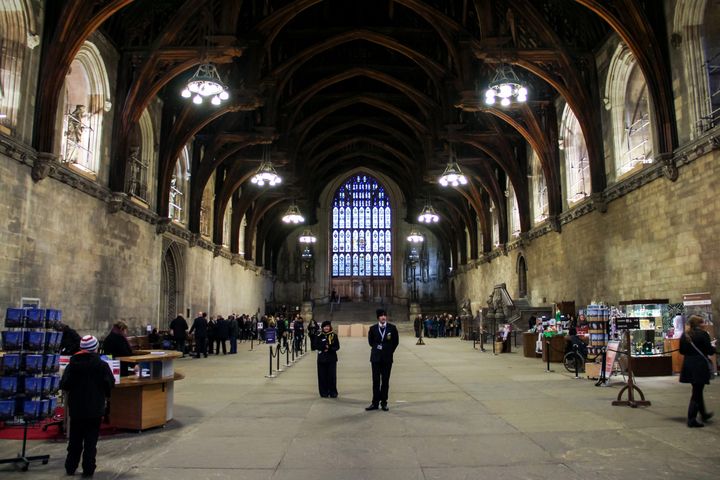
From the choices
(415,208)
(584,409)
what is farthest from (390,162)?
(584,409)

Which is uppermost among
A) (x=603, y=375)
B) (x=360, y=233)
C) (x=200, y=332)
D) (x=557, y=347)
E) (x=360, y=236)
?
(x=360, y=233)

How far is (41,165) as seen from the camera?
13.0 metres

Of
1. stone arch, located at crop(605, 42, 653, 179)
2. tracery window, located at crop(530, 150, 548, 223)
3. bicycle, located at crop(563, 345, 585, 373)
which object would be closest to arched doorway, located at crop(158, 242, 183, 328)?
tracery window, located at crop(530, 150, 548, 223)

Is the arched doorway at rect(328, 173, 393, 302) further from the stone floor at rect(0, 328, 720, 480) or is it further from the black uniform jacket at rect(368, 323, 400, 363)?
the black uniform jacket at rect(368, 323, 400, 363)

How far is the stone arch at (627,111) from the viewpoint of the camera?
16.5m

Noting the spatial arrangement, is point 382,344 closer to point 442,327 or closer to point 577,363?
point 577,363

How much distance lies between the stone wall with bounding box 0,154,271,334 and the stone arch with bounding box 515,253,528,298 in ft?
51.8

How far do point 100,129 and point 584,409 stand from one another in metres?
15.1

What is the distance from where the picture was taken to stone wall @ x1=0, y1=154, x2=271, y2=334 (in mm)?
12156

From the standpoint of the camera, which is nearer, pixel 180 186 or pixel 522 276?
pixel 180 186

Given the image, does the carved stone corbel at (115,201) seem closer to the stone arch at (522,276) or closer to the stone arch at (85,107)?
the stone arch at (85,107)

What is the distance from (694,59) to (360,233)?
118 ft

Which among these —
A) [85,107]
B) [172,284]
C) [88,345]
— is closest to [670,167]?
[88,345]

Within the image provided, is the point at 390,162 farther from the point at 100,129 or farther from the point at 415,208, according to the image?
the point at 100,129
